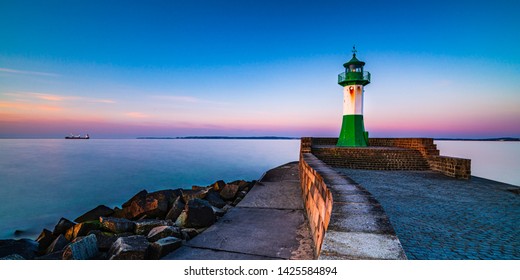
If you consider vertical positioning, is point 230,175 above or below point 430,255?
below

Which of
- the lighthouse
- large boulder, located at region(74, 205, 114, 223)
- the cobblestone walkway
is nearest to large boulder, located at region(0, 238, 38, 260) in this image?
large boulder, located at region(74, 205, 114, 223)

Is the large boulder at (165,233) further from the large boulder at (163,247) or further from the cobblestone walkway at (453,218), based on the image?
the cobblestone walkway at (453,218)

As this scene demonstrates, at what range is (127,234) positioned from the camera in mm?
4875

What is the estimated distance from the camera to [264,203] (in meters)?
6.43

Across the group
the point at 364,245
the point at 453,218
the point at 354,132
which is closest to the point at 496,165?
the point at 354,132

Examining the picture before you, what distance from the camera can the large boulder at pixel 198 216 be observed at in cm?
492

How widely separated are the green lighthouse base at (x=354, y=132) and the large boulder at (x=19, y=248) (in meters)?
13.9

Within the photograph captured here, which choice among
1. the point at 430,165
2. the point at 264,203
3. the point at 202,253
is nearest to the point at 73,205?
the point at 264,203

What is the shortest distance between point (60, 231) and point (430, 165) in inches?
496

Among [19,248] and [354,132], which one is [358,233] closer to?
[19,248]

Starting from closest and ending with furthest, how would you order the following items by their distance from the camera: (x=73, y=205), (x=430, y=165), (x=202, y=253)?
1. (x=202, y=253)
2. (x=73, y=205)
3. (x=430, y=165)

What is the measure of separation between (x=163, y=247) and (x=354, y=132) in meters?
13.4

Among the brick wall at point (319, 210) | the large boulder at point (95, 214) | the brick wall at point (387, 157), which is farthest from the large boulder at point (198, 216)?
the brick wall at point (387, 157)
